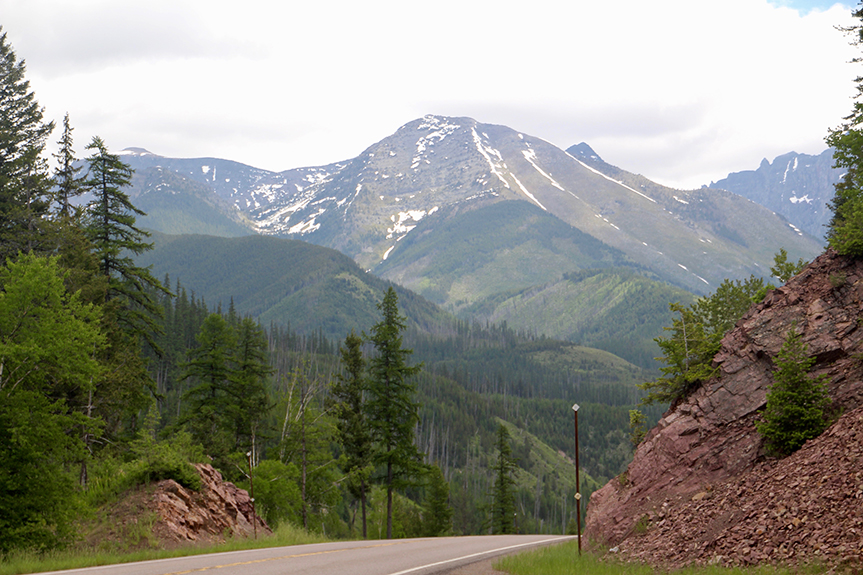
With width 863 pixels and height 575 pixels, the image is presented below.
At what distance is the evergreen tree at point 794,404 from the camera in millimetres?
17562

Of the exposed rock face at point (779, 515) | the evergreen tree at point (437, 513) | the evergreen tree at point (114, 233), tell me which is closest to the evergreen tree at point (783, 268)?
the exposed rock face at point (779, 515)

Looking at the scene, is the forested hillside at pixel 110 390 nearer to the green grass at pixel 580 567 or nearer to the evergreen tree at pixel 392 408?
the evergreen tree at pixel 392 408

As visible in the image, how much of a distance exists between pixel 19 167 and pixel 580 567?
121 feet

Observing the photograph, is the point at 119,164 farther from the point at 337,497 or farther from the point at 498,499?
the point at 498,499

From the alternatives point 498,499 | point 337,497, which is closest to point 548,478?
point 498,499

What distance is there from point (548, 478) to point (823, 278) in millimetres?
151523

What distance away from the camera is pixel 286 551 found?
66.9 feet

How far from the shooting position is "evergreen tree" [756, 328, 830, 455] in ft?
57.6

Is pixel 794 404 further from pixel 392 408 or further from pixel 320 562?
pixel 392 408

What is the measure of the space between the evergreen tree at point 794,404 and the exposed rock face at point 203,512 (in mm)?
18707

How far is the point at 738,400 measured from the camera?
20.1m

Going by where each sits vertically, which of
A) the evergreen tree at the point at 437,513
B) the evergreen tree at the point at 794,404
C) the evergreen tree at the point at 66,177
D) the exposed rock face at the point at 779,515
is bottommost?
the evergreen tree at the point at 437,513

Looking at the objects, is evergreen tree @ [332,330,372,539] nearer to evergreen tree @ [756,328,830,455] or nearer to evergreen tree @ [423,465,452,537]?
evergreen tree @ [423,465,452,537]

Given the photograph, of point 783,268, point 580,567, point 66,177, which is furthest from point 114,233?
point 783,268
